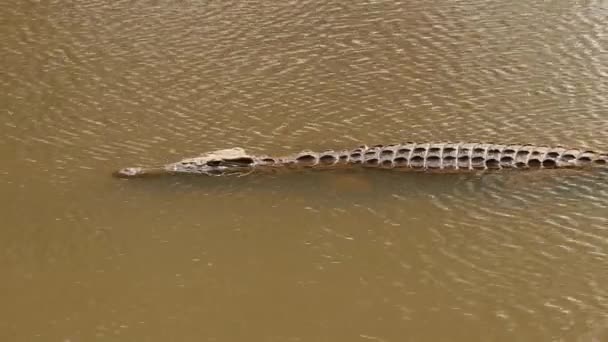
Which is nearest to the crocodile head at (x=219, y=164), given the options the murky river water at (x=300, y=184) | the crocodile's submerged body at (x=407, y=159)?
the crocodile's submerged body at (x=407, y=159)

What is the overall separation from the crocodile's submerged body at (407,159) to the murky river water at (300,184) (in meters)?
0.14

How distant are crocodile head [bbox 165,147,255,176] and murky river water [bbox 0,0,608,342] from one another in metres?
0.13

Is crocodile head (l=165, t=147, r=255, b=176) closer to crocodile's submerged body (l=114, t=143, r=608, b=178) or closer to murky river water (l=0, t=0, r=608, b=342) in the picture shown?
crocodile's submerged body (l=114, t=143, r=608, b=178)

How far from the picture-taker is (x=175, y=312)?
22.1ft

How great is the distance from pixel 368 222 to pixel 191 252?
1.85 m

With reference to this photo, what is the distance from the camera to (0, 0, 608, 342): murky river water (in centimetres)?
668

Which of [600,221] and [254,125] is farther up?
[254,125]

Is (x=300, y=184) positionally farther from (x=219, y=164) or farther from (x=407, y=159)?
(x=407, y=159)

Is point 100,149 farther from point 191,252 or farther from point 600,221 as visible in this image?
point 600,221

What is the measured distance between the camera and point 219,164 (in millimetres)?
8633

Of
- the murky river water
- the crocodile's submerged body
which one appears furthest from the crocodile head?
the murky river water

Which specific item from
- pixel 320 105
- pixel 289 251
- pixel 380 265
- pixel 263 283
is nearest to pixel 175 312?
pixel 263 283

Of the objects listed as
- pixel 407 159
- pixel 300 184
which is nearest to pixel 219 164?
pixel 300 184

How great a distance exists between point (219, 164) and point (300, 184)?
38.9 inches
